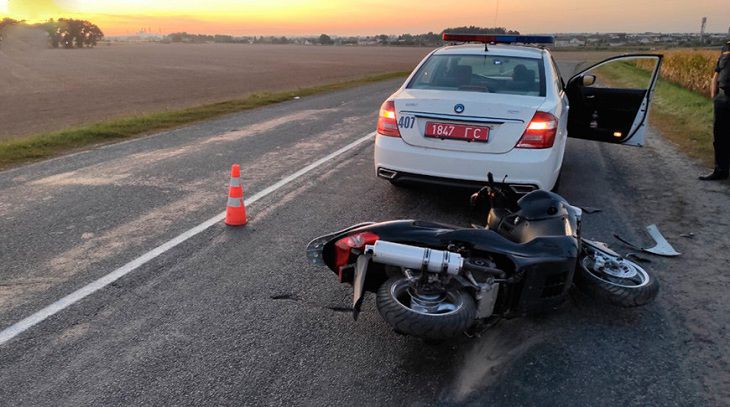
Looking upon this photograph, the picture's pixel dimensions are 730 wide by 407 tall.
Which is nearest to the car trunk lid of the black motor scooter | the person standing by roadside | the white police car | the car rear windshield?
the white police car

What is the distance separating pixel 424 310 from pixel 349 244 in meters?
0.55

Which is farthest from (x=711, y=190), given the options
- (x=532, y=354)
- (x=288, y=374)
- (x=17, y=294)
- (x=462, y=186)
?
(x=17, y=294)

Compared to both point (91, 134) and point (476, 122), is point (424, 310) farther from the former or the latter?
point (91, 134)

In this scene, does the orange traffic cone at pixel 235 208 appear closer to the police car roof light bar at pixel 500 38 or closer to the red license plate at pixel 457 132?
the red license plate at pixel 457 132

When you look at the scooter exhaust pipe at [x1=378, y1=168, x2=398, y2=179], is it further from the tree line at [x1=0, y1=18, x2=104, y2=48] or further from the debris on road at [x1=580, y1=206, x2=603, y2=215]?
the tree line at [x1=0, y1=18, x2=104, y2=48]

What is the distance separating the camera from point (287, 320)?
3547 millimetres

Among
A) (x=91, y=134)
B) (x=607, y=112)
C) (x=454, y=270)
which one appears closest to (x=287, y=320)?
(x=454, y=270)

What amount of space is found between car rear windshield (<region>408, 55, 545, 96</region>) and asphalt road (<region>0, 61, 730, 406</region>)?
4.00 ft

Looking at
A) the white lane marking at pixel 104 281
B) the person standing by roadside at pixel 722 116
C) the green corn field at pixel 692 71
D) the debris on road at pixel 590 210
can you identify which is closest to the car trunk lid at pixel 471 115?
the debris on road at pixel 590 210

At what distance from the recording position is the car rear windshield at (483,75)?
19.2 feet

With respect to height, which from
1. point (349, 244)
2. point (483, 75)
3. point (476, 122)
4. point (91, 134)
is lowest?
point (91, 134)

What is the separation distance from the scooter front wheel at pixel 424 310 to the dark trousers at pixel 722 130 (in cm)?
583

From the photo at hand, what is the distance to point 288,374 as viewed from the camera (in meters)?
2.97

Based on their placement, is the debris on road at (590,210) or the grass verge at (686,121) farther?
the grass verge at (686,121)
